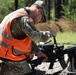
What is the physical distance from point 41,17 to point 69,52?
44.0 inches

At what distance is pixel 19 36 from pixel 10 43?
146 millimetres

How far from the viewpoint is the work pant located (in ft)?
15.2

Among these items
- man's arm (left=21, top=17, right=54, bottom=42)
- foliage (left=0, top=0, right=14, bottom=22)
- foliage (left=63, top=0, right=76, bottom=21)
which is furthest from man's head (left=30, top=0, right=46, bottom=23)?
foliage (left=0, top=0, right=14, bottom=22)

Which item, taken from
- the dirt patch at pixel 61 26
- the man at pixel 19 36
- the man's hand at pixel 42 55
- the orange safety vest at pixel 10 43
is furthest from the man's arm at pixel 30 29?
the dirt patch at pixel 61 26

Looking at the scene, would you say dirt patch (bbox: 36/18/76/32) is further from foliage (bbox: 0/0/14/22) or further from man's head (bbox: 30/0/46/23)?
man's head (bbox: 30/0/46/23)

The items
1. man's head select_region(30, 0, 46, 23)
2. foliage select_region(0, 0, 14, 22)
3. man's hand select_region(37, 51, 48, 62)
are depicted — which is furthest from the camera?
foliage select_region(0, 0, 14, 22)

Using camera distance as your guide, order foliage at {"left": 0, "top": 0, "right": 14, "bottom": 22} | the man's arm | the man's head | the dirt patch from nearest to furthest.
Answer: the man's arm
the man's head
the dirt patch
foliage at {"left": 0, "top": 0, "right": 14, "bottom": 22}

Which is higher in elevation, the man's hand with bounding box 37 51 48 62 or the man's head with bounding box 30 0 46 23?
the man's head with bounding box 30 0 46 23

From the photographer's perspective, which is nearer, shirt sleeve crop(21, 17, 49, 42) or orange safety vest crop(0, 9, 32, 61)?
shirt sleeve crop(21, 17, 49, 42)

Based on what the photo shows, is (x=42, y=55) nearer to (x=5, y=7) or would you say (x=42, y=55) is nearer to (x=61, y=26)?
(x=61, y=26)

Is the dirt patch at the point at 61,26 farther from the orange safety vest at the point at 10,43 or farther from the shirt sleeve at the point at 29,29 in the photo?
the shirt sleeve at the point at 29,29

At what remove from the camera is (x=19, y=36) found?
454 centimetres

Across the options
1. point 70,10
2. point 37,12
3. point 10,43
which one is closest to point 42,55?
point 10,43

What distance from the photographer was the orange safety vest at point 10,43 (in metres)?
4.50
